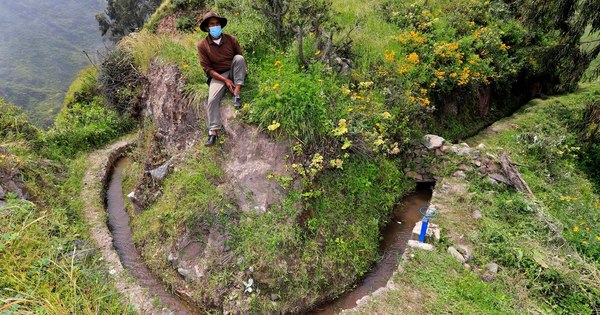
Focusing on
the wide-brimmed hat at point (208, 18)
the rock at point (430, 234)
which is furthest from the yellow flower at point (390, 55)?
the rock at point (430, 234)

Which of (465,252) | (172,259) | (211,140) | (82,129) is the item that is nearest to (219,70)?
(211,140)

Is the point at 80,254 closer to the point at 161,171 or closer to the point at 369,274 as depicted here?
the point at 161,171

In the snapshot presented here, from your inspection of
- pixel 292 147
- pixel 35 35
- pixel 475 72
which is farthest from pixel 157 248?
pixel 35 35

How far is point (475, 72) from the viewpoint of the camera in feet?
30.2

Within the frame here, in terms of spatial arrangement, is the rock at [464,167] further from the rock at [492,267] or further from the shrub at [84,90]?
the shrub at [84,90]

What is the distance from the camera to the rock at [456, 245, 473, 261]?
541 cm

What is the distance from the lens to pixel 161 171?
277 inches

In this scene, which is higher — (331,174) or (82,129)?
(331,174)

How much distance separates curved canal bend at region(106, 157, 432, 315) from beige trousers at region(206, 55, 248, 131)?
10.2 ft

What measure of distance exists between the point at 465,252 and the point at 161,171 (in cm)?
618

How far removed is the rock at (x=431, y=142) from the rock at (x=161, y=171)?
607cm

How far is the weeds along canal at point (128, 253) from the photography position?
5.59 m

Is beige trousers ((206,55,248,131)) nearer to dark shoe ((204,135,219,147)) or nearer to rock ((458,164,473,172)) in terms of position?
dark shoe ((204,135,219,147))

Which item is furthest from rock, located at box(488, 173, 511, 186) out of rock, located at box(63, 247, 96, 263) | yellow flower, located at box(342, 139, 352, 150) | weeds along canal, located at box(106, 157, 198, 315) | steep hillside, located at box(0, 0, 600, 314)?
rock, located at box(63, 247, 96, 263)
